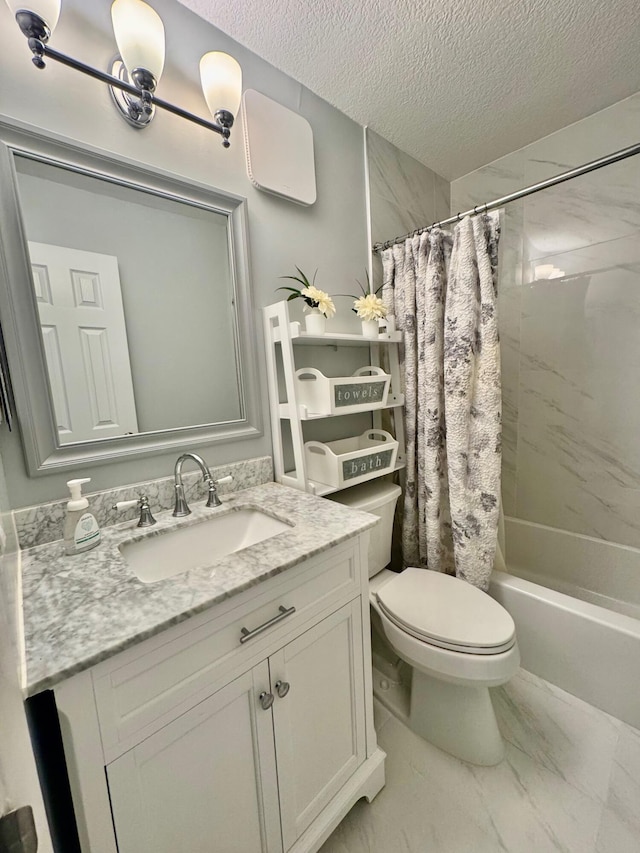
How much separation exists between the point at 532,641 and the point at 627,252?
175 centimetres

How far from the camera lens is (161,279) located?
3.50 ft

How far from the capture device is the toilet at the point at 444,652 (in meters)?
1.00

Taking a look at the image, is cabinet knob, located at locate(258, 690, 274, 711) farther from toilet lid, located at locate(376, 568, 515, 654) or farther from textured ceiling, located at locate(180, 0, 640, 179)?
textured ceiling, located at locate(180, 0, 640, 179)

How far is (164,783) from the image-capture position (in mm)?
610

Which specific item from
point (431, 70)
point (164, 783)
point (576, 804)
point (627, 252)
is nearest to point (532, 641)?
point (576, 804)

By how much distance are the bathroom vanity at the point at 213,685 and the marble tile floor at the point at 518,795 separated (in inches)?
4.5

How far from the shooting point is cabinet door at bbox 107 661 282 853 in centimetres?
58

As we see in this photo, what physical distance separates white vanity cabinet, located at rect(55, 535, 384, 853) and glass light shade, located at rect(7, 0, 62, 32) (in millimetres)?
1297

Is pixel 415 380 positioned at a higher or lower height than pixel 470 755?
higher

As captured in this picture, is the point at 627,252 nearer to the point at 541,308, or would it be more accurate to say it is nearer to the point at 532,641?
the point at 541,308

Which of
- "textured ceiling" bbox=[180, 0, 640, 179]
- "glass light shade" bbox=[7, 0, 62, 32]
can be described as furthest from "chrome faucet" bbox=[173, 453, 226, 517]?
"textured ceiling" bbox=[180, 0, 640, 179]

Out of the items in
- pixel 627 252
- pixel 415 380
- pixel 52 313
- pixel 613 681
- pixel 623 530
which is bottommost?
pixel 613 681

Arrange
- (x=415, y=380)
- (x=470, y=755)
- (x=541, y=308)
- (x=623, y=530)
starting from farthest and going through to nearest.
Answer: (x=541, y=308) < (x=623, y=530) < (x=415, y=380) < (x=470, y=755)

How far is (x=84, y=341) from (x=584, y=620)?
→ 184cm
